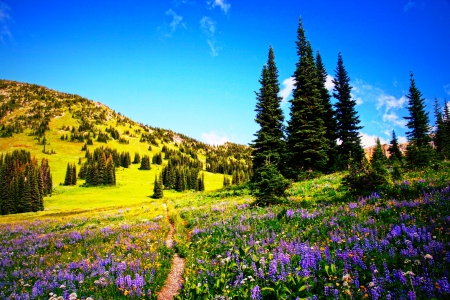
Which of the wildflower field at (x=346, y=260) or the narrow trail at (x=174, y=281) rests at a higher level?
the wildflower field at (x=346, y=260)

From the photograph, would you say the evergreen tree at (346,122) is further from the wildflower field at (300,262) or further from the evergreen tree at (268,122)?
the wildflower field at (300,262)

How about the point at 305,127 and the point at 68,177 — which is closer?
the point at 305,127

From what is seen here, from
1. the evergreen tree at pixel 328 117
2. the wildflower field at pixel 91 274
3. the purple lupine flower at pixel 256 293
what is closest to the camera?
the purple lupine flower at pixel 256 293

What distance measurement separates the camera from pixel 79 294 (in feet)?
22.7

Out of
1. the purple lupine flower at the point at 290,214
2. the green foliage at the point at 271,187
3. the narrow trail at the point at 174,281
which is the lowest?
the narrow trail at the point at 174,281

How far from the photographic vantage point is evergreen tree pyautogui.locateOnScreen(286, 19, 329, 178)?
103 feet

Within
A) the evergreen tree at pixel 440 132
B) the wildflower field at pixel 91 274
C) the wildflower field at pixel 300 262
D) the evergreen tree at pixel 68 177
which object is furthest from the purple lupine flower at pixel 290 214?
the evergreen tree at pixel 68 177

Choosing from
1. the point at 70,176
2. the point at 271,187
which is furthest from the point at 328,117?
the point at 70,176

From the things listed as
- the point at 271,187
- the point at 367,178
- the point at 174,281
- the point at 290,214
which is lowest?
the point at 174,281

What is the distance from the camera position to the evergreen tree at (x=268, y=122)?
34.2 metres

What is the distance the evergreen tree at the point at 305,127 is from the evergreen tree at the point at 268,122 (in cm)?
188

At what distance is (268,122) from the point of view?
35.8 metres

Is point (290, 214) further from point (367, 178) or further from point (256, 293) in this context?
point (256, 293)

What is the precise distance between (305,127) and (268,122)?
226 inches
